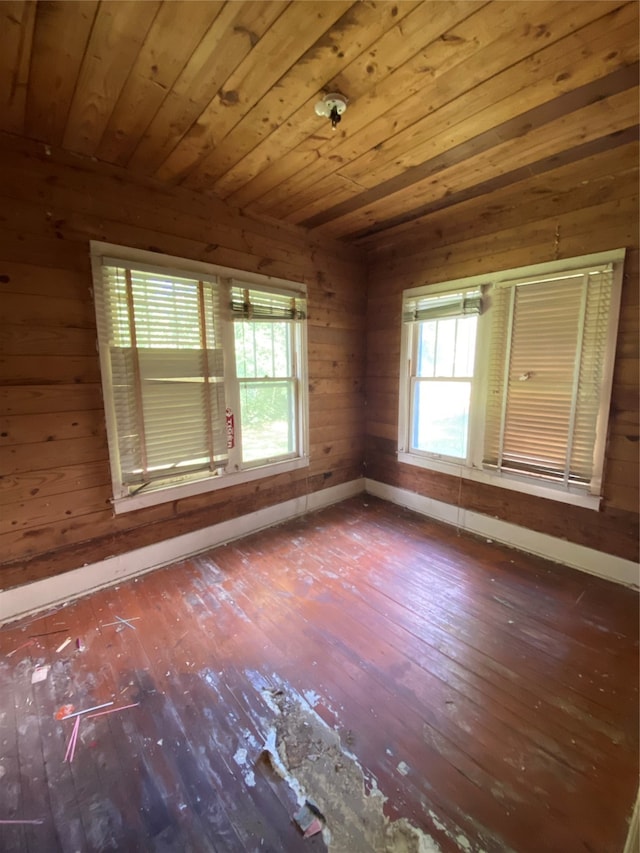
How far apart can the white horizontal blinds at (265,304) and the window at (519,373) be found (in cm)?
106

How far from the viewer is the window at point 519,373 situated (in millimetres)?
2434

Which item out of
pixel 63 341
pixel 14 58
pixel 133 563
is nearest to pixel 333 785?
pixel 133 563

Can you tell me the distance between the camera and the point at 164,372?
A: 2545 mm

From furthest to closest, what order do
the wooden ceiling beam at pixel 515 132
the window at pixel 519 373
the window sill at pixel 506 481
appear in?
1. the window sill at pixel 506 481
2. the window at pixel 519 373
3. the wooden ceiling beam at pixel 515 132

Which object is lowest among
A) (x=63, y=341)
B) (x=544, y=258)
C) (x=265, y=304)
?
(x=63, y=341)

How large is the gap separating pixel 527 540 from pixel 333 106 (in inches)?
122

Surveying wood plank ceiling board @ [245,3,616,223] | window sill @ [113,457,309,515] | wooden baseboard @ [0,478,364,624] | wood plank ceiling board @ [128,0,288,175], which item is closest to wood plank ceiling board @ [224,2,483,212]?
wood plank ceiling board @ [245,3,616,223]

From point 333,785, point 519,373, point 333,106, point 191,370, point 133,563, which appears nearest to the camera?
point 333,785

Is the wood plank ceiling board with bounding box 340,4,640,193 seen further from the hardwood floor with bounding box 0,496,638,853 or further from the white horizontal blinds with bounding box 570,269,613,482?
the hardwood floor with bounding box 0,496,638,853

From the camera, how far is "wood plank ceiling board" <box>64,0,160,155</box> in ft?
4.20

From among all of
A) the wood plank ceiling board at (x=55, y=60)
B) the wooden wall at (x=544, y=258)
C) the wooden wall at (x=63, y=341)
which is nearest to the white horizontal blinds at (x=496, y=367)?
the wooden wall at (x=544, y=258)

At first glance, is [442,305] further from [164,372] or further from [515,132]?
[164,372]

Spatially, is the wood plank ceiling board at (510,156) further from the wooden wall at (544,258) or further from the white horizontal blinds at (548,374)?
the white horizontal blinds at (548,374)

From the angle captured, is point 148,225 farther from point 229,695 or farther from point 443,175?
point 229,695
